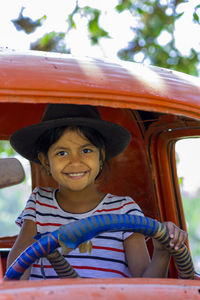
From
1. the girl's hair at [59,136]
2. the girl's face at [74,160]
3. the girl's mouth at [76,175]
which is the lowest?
the girl's mouth at [76,175]

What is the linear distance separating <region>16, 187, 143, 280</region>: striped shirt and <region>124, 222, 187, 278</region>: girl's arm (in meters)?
Answer: 0.04

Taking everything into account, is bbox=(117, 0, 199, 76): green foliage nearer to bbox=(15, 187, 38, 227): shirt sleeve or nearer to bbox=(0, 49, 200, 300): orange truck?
bbox=(0, 49, 200, 300): orange truck

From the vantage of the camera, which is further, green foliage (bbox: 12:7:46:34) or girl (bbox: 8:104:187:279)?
green foliage (bbox: 12:7:46:34)

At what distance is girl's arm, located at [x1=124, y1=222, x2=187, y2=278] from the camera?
6.61 ft

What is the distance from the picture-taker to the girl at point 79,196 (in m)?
2.19

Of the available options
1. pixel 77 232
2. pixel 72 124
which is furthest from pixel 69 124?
pixel 77 232

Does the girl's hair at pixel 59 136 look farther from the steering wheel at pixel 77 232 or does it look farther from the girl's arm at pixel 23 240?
the steering wheel at pixel 77 232

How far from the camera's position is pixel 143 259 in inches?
84.7

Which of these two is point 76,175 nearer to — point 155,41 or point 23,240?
point 23,240

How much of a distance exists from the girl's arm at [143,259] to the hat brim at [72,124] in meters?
0.52

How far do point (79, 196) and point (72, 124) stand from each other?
0.40m

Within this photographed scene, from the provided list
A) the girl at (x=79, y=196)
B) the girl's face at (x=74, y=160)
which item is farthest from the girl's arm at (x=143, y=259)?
the girl's face at (x=74, y=160)

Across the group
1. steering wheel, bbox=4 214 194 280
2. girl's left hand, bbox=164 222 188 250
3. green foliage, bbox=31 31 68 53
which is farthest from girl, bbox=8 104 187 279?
green foliage, bbox=31 31 68 53

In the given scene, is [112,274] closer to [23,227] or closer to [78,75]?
[23,227]
